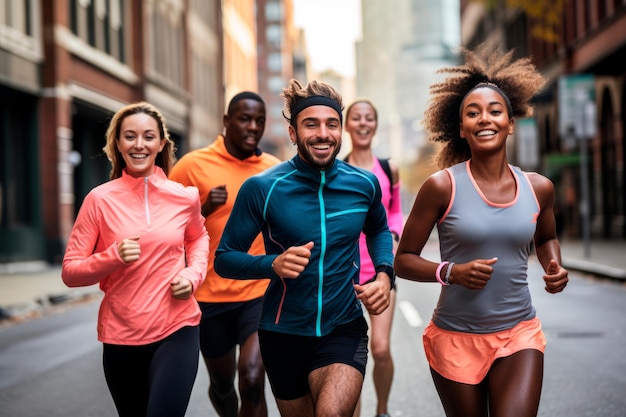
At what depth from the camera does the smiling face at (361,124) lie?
6.55 metres

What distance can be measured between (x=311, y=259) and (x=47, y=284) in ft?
49.1

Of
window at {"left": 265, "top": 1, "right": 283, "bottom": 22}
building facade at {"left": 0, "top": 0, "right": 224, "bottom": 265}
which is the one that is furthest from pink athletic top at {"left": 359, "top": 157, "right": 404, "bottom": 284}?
window at {"left": 265, "top": 1, "right": 283, "bottom": 22}

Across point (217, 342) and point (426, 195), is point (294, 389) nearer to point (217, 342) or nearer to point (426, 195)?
point (426, 195)

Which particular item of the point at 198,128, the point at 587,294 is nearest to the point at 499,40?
the point at 198,128

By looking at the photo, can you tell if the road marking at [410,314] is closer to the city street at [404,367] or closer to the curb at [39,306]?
the city street at [404,367]

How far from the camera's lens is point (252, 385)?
16.2 ft

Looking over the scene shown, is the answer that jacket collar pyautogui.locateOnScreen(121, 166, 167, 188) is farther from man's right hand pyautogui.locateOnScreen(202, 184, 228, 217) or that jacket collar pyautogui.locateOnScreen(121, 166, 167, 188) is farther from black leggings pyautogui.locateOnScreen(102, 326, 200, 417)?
man's right hand pyautogui.locateOnScreen(202, 184, 228, 217)

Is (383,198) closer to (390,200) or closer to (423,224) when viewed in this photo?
(390,200)

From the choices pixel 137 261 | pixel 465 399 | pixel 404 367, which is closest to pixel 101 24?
pixel 404 367

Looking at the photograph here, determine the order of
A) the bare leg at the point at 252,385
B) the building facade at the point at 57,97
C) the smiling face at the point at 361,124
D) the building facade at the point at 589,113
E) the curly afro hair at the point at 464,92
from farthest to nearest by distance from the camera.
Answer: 1. the building facade at the point at 589,113
2. the building facade at the point at 57,97
3. the smiling face at the point at 361,124
4. the bare leg at the point at 252,385
5. the curly afro hair at the point at 464,92

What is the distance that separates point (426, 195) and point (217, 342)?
6.61 feet

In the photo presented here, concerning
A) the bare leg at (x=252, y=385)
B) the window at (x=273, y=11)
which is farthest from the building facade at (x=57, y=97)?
the window at (x=273, y=11)

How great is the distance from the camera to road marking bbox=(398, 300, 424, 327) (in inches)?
455

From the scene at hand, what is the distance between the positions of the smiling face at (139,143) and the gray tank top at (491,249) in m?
1.41
